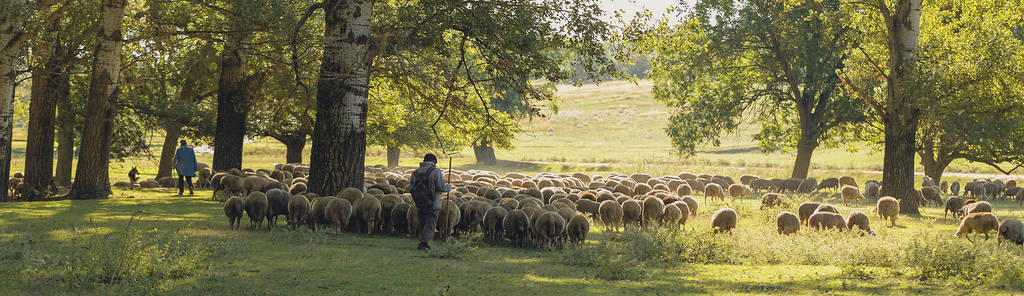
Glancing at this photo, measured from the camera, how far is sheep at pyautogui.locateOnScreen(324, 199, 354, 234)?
43.4ft

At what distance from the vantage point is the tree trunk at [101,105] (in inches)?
730

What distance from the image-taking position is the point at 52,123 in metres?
22.7

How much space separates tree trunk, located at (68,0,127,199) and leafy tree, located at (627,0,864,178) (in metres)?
20.7

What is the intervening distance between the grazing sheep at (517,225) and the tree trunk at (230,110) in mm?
12873

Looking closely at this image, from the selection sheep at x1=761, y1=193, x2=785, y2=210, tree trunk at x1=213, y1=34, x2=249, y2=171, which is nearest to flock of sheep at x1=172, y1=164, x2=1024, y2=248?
sheep at x1=761, y1=193, x2=785, y2=210

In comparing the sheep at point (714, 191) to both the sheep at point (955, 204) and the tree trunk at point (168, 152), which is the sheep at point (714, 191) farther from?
the tree trunk at point (168, 152)

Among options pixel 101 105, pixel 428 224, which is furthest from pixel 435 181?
pixel 101 105

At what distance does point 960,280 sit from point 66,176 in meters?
27.8

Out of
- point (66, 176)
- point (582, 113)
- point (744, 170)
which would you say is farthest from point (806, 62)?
point (582, 113)

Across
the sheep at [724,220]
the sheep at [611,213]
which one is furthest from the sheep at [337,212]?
the sheep at [724,220]

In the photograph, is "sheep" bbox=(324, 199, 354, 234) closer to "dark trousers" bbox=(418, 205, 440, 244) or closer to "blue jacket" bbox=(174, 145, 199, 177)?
"dark trousers" bbox=(418, 205, 440, 244)

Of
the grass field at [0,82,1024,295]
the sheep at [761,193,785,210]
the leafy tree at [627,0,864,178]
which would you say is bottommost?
the grass field at [0,82,1024,295]

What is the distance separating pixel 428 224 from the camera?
11922mm

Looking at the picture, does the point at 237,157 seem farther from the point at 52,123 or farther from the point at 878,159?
the point at 878,159
